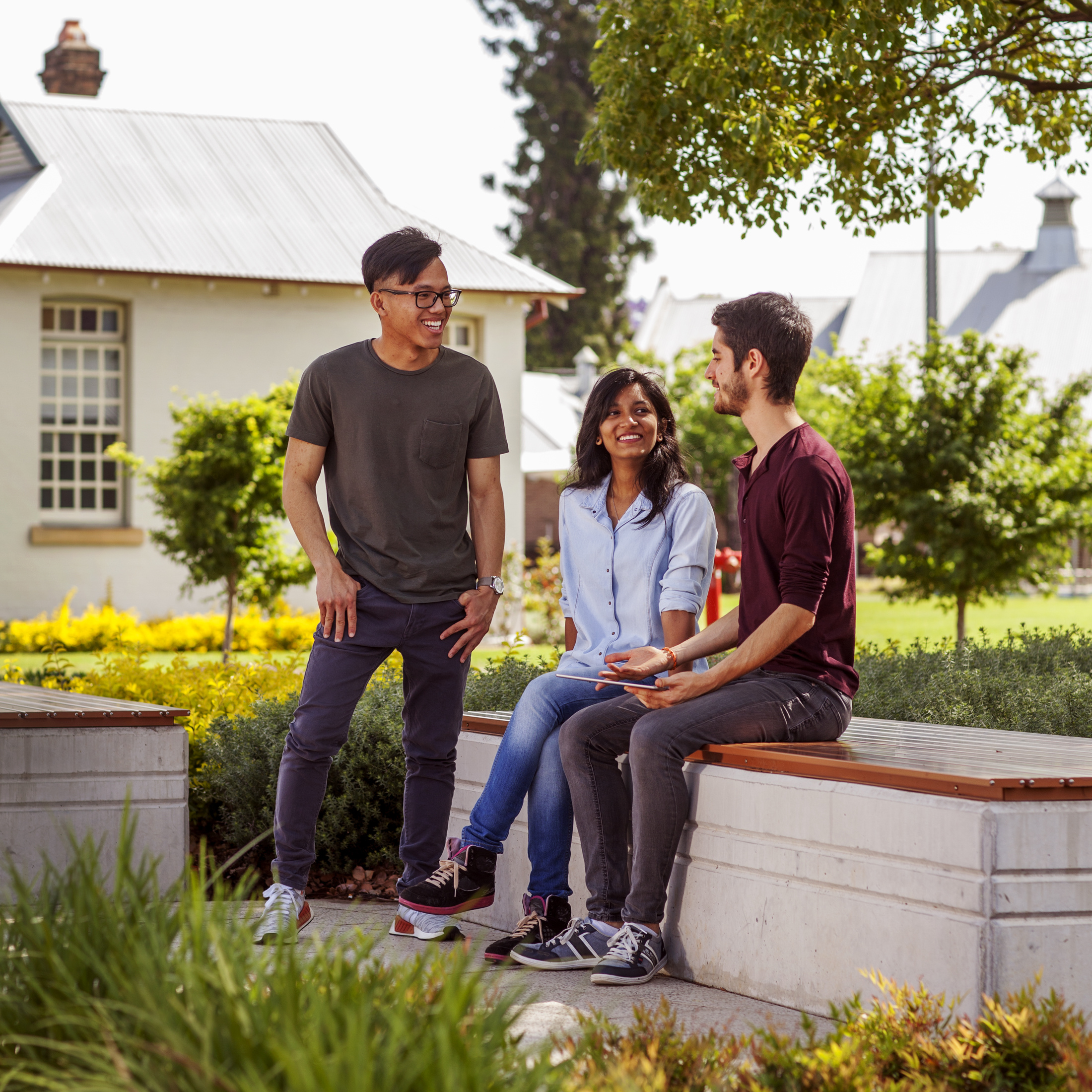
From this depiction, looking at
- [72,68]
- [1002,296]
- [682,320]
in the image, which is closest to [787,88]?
[72,68]

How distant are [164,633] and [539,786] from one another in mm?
13537

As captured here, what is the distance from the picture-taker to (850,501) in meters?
4.44

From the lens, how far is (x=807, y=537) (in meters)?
4.19

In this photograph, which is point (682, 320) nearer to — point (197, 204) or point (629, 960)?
point (197, 204)

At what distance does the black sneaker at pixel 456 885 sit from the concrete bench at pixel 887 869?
0.33m

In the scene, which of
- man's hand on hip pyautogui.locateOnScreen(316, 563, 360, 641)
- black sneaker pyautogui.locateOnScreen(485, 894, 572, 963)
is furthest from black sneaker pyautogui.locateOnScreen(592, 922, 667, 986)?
man's hand on hip pyautogui.locateOnScreen(316, 563, 360, 641)

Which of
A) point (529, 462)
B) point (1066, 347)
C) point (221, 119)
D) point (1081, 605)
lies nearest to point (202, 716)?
point (221, 119)

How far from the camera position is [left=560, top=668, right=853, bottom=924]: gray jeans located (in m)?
4.18

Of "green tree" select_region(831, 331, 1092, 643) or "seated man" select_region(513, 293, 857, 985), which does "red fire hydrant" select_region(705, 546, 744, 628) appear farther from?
"seated man" select_region(513, 293, 857, 985)

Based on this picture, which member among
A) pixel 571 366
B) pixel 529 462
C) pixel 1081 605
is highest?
pixel 571 366

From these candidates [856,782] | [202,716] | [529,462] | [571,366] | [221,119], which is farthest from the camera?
[571,366]

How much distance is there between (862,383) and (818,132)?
25.6ft

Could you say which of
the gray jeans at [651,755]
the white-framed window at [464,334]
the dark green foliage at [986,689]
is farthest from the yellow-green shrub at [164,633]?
the gray jeans at [651,755]

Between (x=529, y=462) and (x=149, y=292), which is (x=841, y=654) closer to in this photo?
(x=149, y=292)
